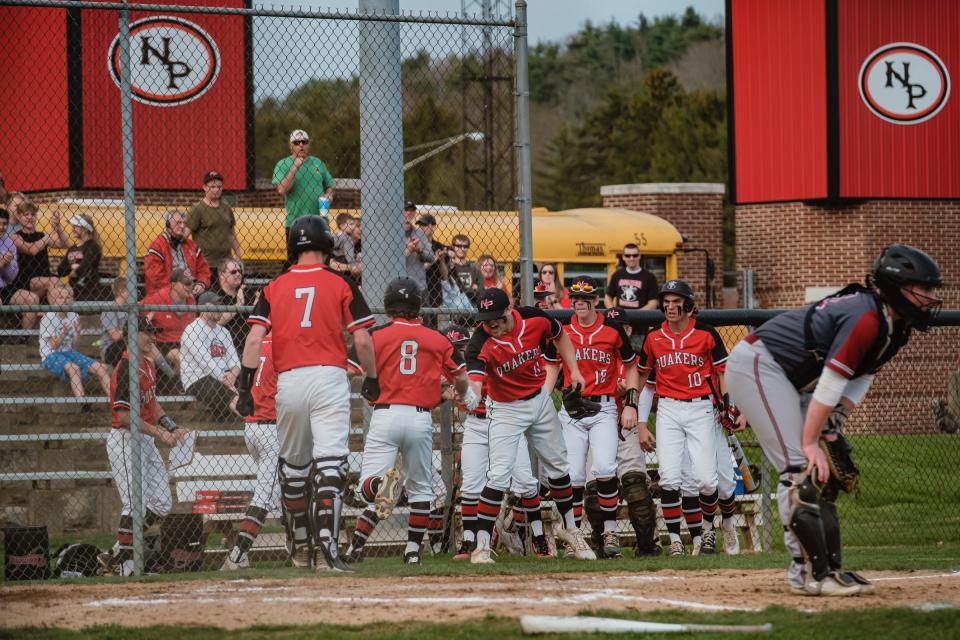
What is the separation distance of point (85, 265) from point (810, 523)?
25.9 ft

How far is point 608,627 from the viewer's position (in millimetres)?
6254

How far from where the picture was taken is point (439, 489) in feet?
40.1

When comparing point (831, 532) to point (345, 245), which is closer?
point (831, 532)

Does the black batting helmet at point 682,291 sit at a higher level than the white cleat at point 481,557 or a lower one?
higher

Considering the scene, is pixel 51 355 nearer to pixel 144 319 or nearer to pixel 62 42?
pixel 144 319

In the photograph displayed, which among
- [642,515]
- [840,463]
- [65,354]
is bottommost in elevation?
[642,515]

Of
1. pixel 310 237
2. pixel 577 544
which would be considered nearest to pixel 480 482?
pixel 577 544

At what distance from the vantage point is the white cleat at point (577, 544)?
1157cm

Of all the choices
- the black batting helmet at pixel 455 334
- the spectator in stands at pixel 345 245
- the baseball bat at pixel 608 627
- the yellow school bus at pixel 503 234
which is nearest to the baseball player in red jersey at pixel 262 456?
the spectator in stands at pixel 345 245

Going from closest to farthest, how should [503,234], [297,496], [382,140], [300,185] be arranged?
[297,496]
[382,140]
[300,185]
[503,234]

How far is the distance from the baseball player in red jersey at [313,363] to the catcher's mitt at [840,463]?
9.88 feet

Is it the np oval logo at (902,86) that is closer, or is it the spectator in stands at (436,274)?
the spectator in stands at (436,274)

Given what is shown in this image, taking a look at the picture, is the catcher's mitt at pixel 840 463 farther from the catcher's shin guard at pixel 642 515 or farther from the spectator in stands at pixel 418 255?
the spectator in stands at pixel 418 255

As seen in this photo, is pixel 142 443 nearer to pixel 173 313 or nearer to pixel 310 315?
pixel 173 313
